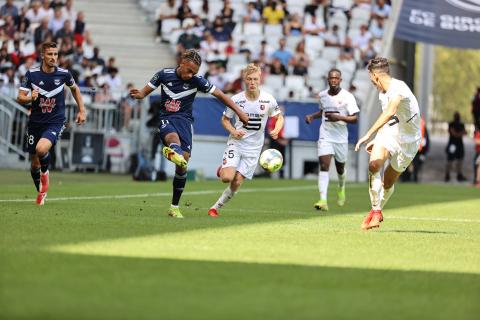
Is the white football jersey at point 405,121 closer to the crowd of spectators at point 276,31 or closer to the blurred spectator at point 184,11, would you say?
the crowd of spectators at point 276,31

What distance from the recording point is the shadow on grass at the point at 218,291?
668 cm

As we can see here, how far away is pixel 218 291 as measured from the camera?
758 centimetres

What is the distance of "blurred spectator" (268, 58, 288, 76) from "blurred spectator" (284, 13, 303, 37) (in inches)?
69.9

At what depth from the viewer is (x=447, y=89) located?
9525 cm

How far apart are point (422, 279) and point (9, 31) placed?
26.7 m

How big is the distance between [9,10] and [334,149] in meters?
17.9

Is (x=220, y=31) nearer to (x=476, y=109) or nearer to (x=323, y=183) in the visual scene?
(x=476, y=109)

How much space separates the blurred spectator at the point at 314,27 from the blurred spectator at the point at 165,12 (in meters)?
4.22

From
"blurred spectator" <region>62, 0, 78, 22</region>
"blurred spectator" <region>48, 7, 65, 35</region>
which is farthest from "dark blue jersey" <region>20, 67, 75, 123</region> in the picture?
"blurred spectator" <region>62, 0, 78, 22</region>

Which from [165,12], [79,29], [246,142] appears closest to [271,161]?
[246,142]

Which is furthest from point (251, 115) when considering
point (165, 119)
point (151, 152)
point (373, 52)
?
point (373, 52)

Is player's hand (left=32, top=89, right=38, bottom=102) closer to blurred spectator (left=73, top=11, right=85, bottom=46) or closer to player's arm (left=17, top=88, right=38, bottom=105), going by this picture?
player's arm (left=17, top=88, right=38, bottom=105)

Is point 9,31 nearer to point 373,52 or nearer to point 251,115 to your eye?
point 373,52

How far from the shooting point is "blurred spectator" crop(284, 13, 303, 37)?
1334 inches
